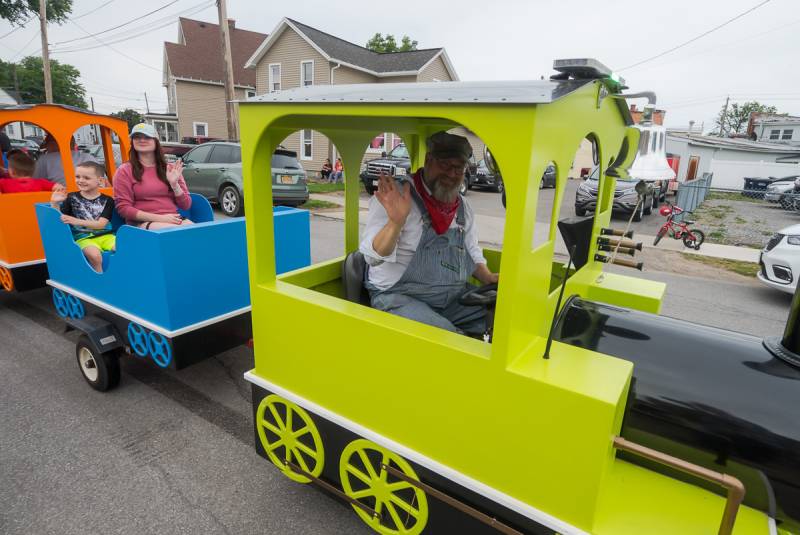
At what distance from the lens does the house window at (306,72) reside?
807 inches

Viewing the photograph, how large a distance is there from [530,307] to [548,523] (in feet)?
2.35

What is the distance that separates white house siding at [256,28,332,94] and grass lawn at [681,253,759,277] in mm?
16525

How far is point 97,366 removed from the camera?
10.6 ft

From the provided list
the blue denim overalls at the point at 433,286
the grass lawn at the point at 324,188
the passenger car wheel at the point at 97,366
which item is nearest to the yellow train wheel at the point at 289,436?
the blue denim overalls at the point at 433,286

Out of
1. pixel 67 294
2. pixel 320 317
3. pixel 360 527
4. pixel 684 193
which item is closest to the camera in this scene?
pixel 320 317

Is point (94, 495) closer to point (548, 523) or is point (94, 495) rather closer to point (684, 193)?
point (548, 523)

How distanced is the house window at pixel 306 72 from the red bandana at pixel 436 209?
20.1m

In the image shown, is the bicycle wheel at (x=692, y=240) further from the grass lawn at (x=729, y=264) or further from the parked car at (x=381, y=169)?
the parked car at (x=381, y=169)

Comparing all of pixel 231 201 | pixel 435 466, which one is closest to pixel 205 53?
pixel 231 201

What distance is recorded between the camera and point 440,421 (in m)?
1.73

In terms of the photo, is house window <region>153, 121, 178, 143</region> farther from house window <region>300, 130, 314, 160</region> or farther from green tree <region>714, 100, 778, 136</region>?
green tree <region>714, 100, 778, 136</region>

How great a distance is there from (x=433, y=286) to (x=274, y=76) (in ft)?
73.7

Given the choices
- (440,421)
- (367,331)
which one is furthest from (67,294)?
(440,421)

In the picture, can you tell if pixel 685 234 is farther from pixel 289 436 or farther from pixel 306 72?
pixel 306 72
